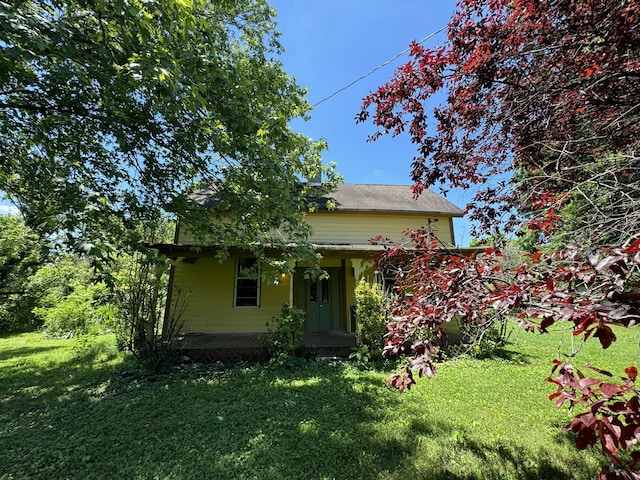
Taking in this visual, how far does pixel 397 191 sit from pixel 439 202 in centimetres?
207

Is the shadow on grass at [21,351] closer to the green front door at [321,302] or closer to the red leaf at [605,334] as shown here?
the green front door at [321,302]

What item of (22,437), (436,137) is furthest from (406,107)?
(22,437)

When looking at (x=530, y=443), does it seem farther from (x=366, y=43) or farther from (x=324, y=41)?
(x=324, y=41)

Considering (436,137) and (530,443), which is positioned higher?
(436,137)

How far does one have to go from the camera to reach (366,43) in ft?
21.8

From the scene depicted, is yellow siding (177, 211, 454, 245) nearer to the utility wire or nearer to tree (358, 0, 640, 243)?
the utility wire

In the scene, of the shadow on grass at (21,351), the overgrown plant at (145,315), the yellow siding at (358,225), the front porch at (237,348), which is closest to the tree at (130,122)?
the overgrown plant at (145,315)

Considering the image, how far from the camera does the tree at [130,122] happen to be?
3.25 metres

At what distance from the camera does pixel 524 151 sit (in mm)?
3398

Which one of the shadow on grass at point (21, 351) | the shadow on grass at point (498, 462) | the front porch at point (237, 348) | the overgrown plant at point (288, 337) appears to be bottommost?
the shadow on grass at point (498, 462)

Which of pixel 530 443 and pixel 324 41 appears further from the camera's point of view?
pixel 324 41

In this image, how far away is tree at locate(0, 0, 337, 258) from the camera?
3248mm

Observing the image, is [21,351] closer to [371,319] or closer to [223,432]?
[223,432]

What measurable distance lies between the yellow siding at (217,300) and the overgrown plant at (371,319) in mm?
3734
